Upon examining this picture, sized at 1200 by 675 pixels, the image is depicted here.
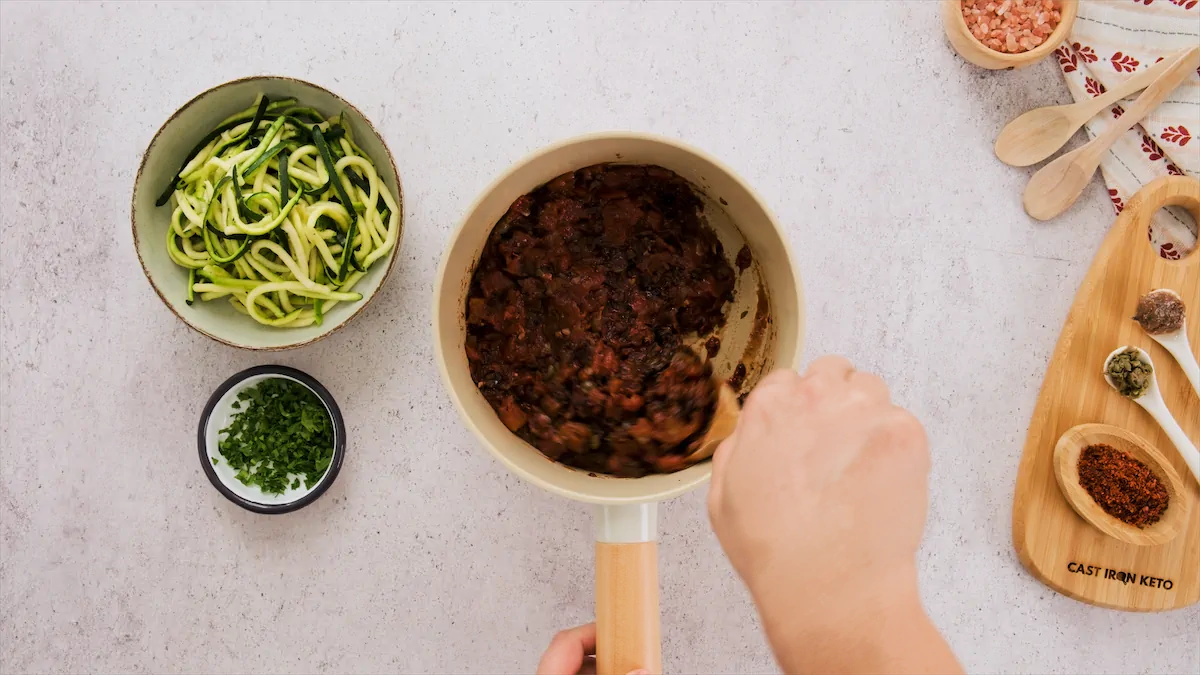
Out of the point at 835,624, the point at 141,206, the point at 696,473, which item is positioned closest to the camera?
the point at 835,624

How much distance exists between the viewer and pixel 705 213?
5.08ft

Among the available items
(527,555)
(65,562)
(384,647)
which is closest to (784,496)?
(527,555)

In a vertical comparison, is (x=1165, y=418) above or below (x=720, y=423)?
below

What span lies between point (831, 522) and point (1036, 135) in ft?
4.04

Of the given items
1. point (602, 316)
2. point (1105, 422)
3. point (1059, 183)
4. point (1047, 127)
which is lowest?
point (1105, 422)

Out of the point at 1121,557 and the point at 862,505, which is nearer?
the point at 862,505

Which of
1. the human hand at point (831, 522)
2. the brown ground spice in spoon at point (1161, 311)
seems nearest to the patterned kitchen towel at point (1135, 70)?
the brown ground spice in spoon at point (1161, 311)

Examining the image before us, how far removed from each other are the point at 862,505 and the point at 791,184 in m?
0.94

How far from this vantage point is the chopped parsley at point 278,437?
68.6 inches

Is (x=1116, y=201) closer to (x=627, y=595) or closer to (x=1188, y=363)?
(x=1188, y=363)

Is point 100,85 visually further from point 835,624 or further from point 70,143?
point 835,624

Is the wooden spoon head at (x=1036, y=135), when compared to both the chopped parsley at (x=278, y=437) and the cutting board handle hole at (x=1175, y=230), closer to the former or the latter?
the cutting board handle hole at (x=1175, y=230)

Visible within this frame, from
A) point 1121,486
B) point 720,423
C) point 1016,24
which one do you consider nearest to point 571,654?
point 720,423

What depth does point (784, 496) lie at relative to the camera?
1114 mm
